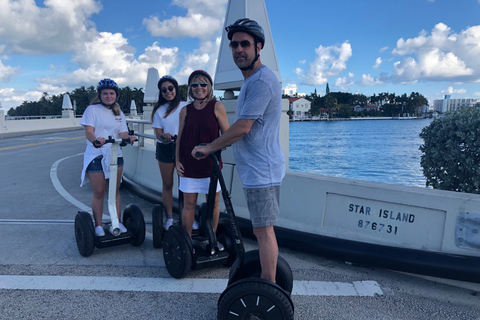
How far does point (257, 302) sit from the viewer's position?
2379mm

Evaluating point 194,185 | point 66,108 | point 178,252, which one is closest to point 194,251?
point 178,252

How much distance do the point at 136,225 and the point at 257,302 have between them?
7.78 feet

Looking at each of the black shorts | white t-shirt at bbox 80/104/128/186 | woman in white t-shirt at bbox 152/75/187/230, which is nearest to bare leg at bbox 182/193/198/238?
woman in white t-shirt at bbox 152/75/187/230

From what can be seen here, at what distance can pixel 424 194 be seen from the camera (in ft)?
11.1

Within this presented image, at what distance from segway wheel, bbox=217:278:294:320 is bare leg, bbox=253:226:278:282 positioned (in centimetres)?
13

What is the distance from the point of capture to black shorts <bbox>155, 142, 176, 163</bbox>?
455 centimetres

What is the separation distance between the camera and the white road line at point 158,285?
3.23 metres

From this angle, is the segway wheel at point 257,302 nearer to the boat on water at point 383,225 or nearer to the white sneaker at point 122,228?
the boat on water at point 383,225

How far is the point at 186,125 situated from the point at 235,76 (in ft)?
6.01

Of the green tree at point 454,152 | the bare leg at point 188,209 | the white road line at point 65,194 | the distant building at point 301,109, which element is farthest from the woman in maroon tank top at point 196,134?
the distant building at point 301,109

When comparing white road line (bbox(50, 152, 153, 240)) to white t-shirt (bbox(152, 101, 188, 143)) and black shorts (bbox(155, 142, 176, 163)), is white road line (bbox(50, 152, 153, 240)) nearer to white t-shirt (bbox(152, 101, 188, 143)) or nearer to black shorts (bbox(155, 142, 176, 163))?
black shorts (bbox(155, 142, 176, 163))

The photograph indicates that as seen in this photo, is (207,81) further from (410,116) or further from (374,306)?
(410,116)

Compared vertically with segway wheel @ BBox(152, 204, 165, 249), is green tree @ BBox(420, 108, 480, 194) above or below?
above

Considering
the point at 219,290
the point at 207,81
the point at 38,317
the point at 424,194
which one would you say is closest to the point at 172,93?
the point at 207,81
